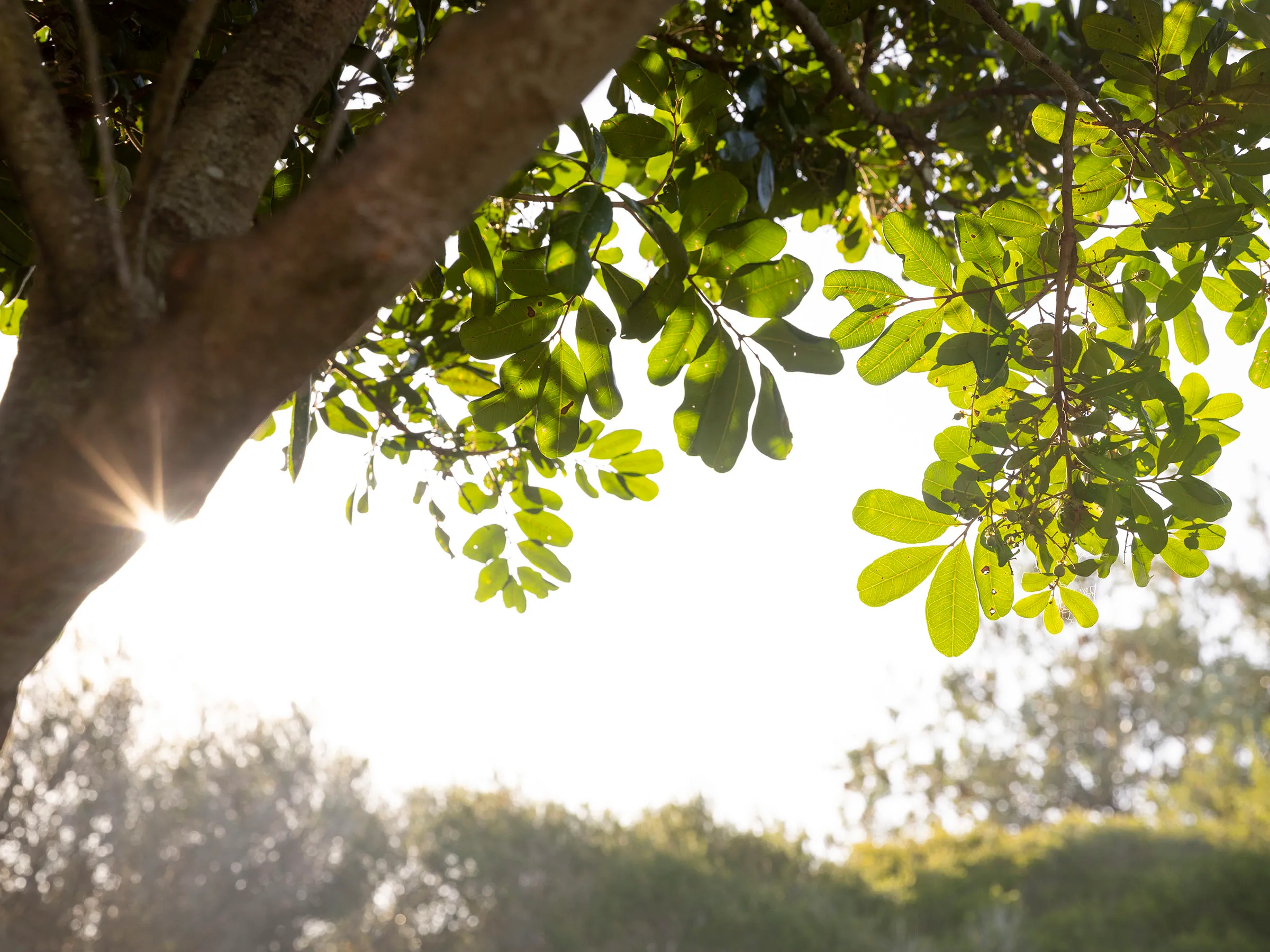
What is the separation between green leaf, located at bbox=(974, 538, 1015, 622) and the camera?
5.33 feet

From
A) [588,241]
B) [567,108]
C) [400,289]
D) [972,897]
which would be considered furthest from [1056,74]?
[972,897]

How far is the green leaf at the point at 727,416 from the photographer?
1.42 m

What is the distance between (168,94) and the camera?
2.41 feet

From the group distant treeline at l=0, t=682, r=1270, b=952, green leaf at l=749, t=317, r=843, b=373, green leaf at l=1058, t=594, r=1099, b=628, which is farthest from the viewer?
distant treeline at l=0, t=682, r=1270, b=952

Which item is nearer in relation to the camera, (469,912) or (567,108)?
(567,108)

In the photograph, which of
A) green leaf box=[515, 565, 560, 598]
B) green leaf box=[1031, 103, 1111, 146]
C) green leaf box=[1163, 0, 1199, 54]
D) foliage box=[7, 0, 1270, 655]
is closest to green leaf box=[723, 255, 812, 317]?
foliage box=[7, 0, 1270, 655]

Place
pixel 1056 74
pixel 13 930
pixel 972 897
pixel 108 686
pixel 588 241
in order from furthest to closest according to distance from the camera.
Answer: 1. pixel 972 897
2. pixel 108 686
3. pixel 13 930
4. pixel 1056 74
5. pixel 588 241

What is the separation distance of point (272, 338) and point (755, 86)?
1.62 metres

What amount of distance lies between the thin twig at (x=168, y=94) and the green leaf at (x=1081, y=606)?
163cm

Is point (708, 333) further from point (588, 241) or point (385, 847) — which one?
point (385, 847)

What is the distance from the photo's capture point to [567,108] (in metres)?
0.67

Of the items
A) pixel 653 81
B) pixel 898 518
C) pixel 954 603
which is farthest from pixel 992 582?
pixel 653 81

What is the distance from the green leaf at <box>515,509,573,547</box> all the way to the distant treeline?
35.0ft

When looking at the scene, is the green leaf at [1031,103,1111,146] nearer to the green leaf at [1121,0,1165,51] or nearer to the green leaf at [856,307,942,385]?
the green leaf at [1121,0,1165,51]
